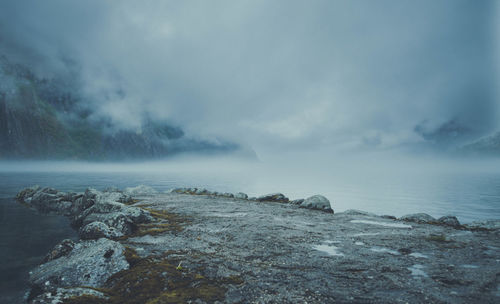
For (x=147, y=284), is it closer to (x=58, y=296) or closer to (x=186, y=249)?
(x=58, y=296)

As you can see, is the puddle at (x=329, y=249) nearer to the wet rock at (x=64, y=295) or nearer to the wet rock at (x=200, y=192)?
the wet rock at (x=64, y=295)

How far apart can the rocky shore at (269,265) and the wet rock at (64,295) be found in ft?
0.06

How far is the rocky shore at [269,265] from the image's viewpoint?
5.59 meters

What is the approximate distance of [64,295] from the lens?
5324mm

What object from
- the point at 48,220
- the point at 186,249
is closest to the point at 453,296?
the point at 186,249

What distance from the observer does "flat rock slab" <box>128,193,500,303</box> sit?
5.64 meters

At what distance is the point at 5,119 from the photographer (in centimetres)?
16950

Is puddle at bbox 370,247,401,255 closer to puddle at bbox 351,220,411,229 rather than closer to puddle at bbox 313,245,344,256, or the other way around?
puddle at bbox 313,245,344,256

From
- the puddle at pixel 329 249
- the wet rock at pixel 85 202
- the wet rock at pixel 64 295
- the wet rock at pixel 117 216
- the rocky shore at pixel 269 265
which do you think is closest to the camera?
the wet rock at pixel 64 295

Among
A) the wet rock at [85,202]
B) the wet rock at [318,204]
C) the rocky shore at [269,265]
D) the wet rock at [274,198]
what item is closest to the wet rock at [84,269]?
the rocky shore at [269,265]

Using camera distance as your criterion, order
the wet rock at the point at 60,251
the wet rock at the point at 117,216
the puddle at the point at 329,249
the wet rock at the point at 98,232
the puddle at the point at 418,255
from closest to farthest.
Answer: the puddle at the point at 418,255 < the wet rock at the point at 60,251 < the puddle at the point at 329,249 < the wet rock at the point at 98,232 < the wet rock at the point at 117,216

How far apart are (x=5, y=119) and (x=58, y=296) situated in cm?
24592

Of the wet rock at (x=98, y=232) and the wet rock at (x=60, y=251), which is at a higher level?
the wet rock at (x=98, y=232)

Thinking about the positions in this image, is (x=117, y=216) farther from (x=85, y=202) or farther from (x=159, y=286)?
(x=85, y=202)
